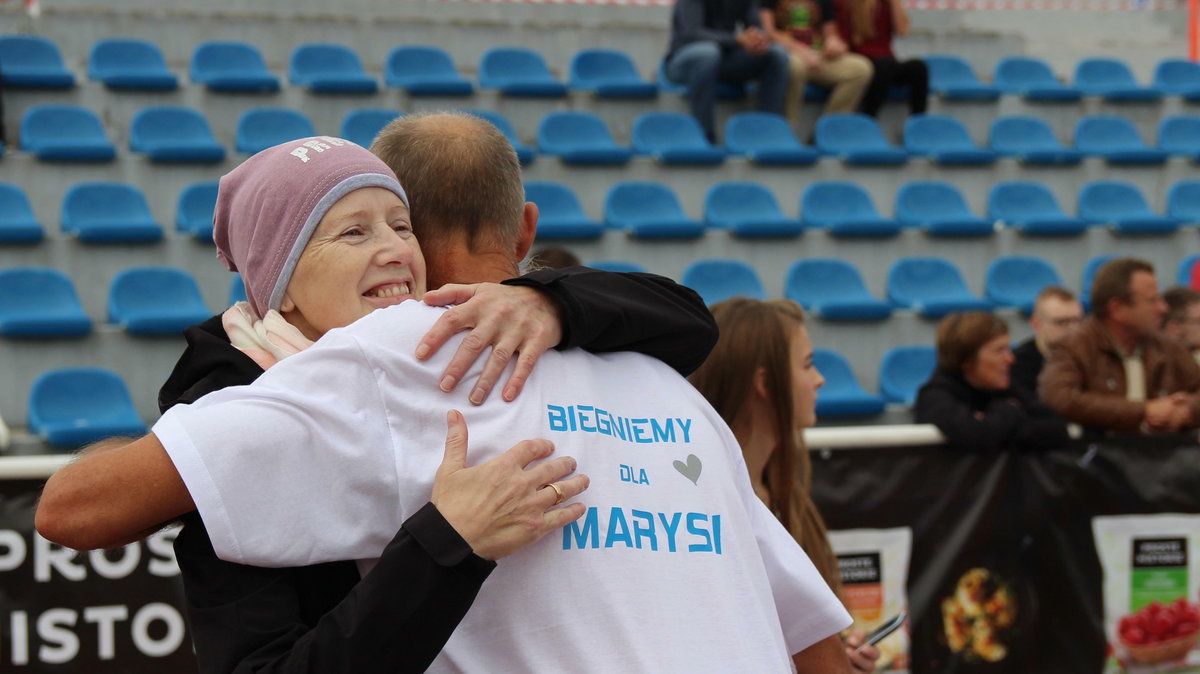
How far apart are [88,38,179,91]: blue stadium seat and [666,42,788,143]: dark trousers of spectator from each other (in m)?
3.43

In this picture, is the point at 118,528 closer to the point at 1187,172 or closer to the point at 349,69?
the point at 349,69

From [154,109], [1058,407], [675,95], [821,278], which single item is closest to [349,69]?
[154,109]

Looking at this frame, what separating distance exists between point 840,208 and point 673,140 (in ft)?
3.95

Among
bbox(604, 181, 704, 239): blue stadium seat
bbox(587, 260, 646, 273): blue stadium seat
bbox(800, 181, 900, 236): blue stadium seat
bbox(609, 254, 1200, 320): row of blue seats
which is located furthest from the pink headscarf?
bbox(800, 181, 900, 236): blue stadium seat

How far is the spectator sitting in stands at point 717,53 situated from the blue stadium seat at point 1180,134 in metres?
3.21

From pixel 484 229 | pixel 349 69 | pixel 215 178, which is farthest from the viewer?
pixel 349 69

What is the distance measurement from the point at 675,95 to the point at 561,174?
147 cm

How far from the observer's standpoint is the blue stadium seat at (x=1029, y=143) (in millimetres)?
9125

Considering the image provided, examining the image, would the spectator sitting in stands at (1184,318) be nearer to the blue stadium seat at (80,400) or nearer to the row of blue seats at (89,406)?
the row of blue seats at (89,406)

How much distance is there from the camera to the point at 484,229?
1.60 meters

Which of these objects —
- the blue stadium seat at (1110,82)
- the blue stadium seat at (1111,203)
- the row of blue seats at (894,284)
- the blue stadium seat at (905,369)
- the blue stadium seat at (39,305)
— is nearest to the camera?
the blue stadium seat at (39,305)

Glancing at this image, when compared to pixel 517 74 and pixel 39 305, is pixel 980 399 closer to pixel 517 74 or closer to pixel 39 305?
pixel 39 305

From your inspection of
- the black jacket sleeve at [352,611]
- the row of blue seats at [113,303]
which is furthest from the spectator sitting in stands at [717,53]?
the black jacket sleeve at [352,611]

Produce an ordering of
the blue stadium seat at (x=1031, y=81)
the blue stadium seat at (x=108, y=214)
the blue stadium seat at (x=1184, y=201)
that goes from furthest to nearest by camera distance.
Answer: the blue stadium seat at (x=1031, y=81) → the blue stadium seat at (x=1184, y=201) → the blue stadium seat at (x=108, y=214)
